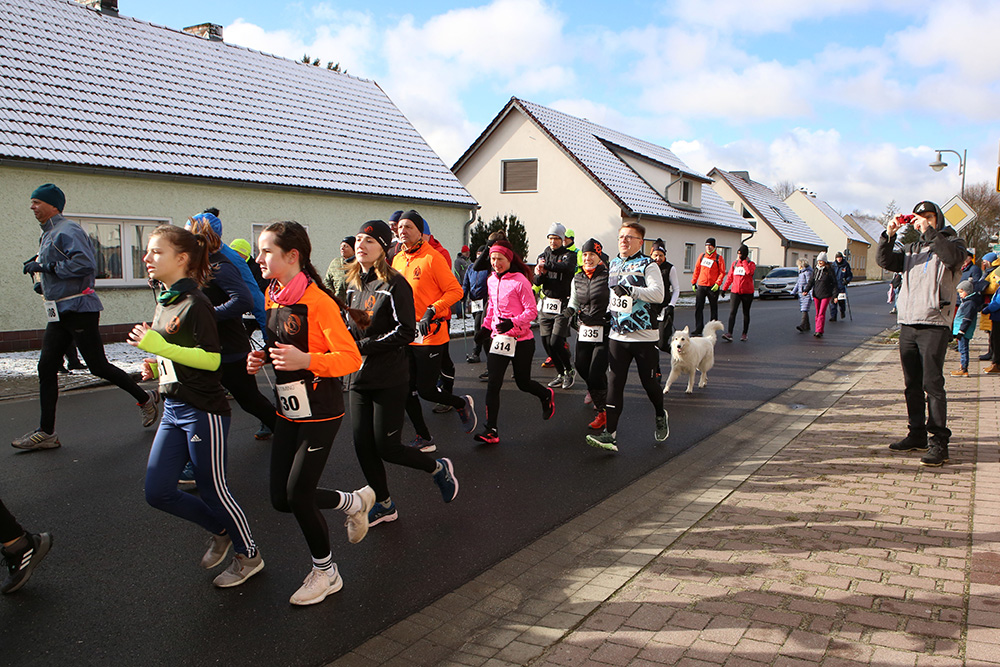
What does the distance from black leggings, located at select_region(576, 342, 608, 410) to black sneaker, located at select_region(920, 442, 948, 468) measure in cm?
273

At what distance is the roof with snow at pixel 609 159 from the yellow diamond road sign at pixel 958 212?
19436 mm

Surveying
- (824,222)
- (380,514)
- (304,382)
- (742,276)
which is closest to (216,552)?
(380,514)

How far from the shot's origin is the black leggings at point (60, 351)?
20.2 feet

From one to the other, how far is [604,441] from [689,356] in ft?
11.1

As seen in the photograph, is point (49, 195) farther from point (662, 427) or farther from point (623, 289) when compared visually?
point (662, 427)

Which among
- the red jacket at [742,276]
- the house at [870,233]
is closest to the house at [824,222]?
the house at [870,233]

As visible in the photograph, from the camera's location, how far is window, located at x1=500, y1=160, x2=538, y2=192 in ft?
101

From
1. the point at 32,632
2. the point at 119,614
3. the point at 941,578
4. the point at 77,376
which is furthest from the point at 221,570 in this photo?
the point at 77,376

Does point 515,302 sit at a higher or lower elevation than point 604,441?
higher

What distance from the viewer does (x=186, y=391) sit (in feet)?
11.8

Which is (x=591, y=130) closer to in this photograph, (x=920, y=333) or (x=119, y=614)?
(x=920, y=333)

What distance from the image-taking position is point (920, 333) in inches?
235

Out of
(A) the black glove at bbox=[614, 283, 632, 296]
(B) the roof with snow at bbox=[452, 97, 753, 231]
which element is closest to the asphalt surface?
(A) the black glove at bbox=[614, 283, 632, 296]

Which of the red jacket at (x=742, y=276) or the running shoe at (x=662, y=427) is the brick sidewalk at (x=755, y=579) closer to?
the running shoe at (x=662, y=427)
